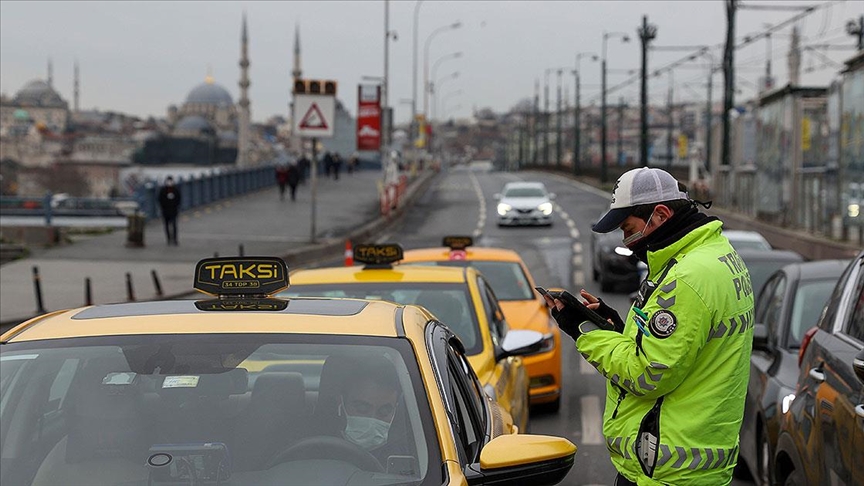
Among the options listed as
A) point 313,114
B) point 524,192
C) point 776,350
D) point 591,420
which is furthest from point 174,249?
point 776,350

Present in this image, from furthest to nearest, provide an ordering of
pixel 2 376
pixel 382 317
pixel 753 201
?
pixel 753 201, pixel 382 317, pixel 2 376

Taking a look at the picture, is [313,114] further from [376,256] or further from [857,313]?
[857,313]

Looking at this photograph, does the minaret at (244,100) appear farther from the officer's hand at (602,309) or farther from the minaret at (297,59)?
the officer's hand at (602,309)

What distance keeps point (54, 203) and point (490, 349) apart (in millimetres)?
39476

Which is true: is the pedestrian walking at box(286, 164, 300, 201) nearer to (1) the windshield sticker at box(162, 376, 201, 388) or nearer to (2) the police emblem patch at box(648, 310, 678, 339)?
(1) the windshield sticker at box(162, 376, 201, 388)

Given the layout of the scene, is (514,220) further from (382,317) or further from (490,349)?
(382,317)

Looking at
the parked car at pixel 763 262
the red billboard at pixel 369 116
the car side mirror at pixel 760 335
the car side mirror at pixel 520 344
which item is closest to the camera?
the car side mirror at pixel 520 344

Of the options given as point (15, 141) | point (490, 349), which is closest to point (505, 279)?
point (490, 349)

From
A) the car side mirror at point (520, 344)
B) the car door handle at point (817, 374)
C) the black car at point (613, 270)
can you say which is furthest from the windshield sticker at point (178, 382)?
the black car at point (613, 270)

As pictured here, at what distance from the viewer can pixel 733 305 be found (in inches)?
159

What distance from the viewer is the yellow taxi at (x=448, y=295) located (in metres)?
7.34

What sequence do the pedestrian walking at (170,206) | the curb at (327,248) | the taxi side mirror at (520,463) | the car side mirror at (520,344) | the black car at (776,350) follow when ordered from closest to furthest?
the taxi side mirror at (520,463) < the black car at (776,350) < the car side mirror at (520,344) < the curb at (327,248) < the pedestrian walking at (170,206)

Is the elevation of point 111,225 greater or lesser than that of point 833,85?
lesser

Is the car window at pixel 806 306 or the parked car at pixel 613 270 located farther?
the parked car at pixel 613 270
